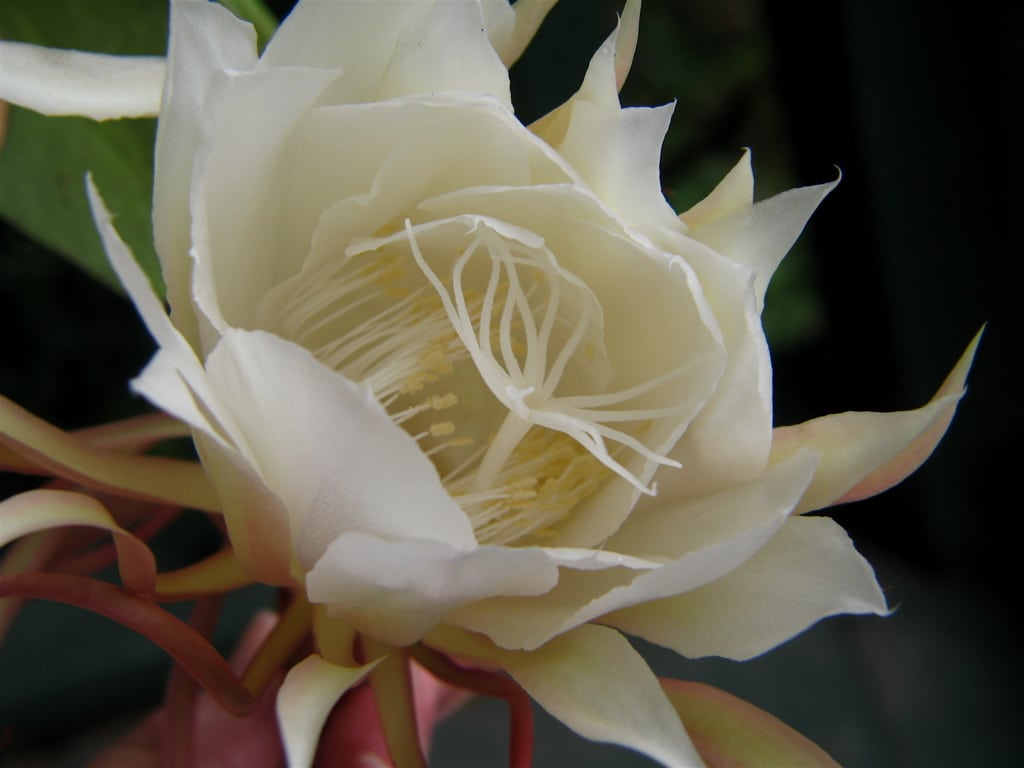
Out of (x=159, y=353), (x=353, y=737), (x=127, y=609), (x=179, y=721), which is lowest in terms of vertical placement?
(x=353, y=737)

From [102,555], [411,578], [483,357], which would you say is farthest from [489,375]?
[102,555]

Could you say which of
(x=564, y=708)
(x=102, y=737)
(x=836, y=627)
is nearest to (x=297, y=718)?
(x=564, y=708)

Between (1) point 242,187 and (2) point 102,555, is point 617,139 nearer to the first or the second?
(1) point 242,187

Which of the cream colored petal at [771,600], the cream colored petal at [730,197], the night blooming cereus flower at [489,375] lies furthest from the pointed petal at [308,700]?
the cream colored petal at [730,197]

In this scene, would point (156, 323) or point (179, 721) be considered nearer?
point (156, 323)

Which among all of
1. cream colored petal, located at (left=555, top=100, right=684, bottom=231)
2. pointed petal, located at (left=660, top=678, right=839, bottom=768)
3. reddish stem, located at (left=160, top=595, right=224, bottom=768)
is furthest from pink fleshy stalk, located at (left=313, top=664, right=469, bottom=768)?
cream colored petal, located at (left=555, top=100, right=684, bottom=231)

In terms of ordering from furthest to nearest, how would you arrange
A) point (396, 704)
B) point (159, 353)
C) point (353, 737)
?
1. point (353, 737)
2. point (396, 704)
3. point (159, 353)

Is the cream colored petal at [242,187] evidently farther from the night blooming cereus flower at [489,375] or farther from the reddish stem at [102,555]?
the reddish stem at [102,555]
